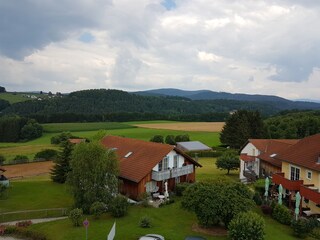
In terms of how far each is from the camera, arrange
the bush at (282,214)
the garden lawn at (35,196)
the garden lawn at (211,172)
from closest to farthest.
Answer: the bush at (282,214), the garden lawn at (35,196), the garden lawn at (211,172)

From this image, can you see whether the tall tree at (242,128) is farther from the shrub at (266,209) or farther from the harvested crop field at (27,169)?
the shrub at (266,209)

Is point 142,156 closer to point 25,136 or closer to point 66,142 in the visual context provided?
point 66,142

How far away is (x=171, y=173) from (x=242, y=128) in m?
48.6

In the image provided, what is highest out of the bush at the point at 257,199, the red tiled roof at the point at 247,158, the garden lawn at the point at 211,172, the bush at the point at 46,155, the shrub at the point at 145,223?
the red tiled roof at the point at 247,158

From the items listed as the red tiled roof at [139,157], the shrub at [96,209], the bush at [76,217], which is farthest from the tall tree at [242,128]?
the bush at [76,217]

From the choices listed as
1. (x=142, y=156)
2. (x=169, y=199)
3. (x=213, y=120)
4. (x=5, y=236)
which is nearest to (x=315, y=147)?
(x=169, y=199)

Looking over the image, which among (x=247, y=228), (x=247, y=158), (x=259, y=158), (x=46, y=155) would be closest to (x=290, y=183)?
(x=247, y=228)

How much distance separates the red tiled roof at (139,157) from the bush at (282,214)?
12.9 m

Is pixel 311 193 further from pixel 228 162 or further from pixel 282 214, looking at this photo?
pixel 228 162

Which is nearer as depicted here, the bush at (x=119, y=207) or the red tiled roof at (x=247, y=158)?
the bush at (x=119, y=207)

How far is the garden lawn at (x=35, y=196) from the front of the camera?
3581cm

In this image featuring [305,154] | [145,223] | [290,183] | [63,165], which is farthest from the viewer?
[63,165]

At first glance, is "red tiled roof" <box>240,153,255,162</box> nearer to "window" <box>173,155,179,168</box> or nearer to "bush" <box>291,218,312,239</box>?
"window" <box>173,155,179,168</box>

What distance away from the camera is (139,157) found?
39.4 m
